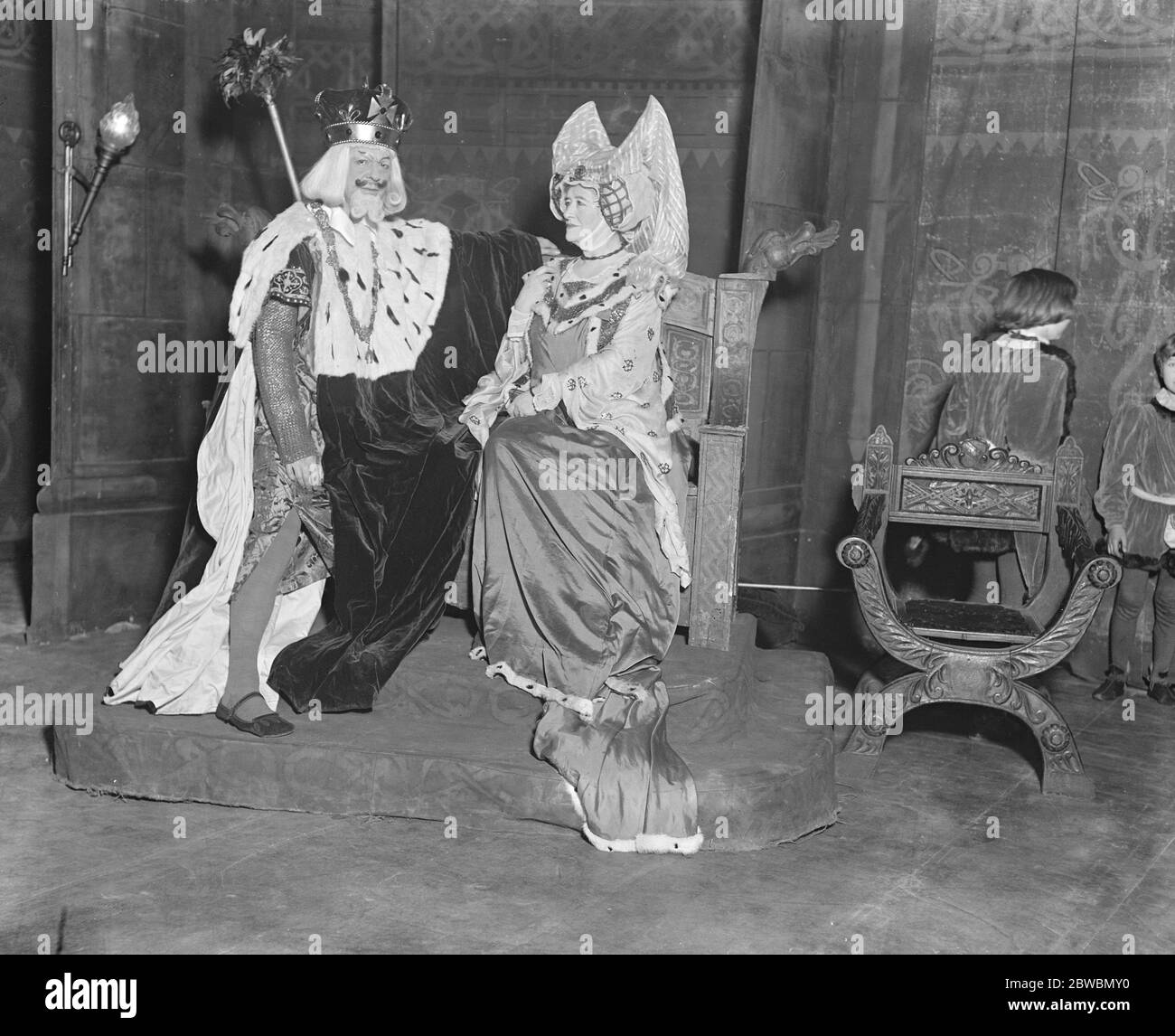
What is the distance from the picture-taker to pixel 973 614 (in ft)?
17.3

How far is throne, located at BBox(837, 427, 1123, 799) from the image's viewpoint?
4.89 m

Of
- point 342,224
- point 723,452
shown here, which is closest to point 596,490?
point 723,452

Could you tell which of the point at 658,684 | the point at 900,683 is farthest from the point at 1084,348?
the point at 658,684

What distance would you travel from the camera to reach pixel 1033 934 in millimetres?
3750

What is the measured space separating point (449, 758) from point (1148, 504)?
334 cm

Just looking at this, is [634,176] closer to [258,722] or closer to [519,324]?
[519,324]

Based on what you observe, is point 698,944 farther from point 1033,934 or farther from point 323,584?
point 323,584

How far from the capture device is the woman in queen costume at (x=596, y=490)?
14.5ft

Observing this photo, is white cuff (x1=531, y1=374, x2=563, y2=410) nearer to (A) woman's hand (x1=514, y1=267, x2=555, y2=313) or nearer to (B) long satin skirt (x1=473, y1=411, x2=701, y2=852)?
(B) long satin skirt (x1=473, y1=411, x2=701, y2=852)

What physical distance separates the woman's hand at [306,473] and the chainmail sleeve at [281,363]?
19mm

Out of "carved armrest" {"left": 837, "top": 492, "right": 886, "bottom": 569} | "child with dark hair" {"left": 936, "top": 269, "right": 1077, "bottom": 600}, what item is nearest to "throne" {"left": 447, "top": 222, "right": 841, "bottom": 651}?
"carved armrest" {"left": 837, "top": 492, "right": 886, "bottom": 569}

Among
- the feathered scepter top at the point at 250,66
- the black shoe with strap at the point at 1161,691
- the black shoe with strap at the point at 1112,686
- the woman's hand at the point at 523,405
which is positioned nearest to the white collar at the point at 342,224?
the feathered scepter top at the point at 250,66

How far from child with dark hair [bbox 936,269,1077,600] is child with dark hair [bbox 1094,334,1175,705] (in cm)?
33
